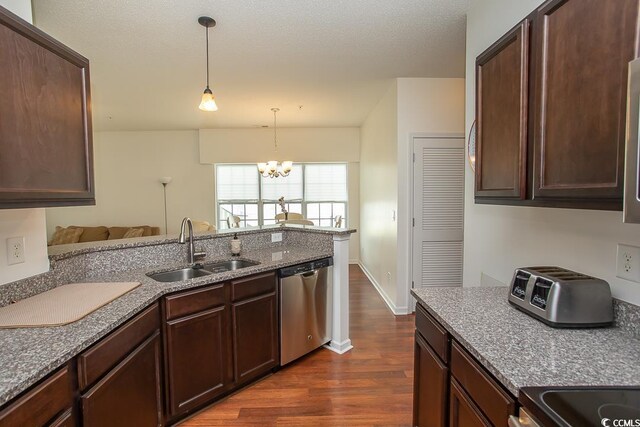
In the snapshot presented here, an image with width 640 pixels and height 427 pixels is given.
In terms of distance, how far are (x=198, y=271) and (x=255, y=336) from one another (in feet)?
2.11

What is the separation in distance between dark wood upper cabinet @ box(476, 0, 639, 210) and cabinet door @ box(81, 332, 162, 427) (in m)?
1.88

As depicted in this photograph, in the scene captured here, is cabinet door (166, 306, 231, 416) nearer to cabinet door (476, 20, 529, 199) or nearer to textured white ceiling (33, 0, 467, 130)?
cabinet door (476, 20, 529, 199)

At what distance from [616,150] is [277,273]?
6.55 ft

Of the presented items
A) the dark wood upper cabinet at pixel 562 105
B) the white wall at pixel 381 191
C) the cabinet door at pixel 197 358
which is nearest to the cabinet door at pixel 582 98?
the dark wood upper cabinet at pixel 562 105

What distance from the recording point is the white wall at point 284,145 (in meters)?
6.30

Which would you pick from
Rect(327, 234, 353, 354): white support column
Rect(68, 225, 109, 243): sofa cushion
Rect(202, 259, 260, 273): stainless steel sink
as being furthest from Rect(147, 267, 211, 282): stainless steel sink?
Rect(68, 225, 109, 243): sofa cushion

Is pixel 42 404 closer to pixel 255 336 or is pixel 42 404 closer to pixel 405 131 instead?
pixel 255 336

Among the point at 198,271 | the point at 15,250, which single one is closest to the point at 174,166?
the point at 198,271

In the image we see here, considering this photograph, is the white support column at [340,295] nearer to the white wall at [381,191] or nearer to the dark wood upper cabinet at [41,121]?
the white wall at [381,191]

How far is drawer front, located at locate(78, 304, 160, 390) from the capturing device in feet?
3.86

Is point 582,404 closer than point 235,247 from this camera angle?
Yes

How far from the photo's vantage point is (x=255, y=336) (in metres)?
2.26

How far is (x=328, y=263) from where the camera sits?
2.72 m

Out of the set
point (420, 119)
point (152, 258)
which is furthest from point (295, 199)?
point (152, 258)
